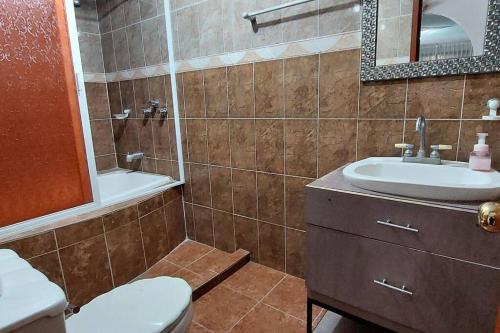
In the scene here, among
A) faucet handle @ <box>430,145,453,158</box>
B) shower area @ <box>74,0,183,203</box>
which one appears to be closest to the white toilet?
shower area @ <box>74,0,183,203</box>

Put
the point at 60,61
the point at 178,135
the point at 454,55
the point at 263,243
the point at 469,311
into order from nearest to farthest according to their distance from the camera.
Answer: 1. the point at 469,311
2. the point at 454,55
3. the point at 60,61
4. the point at 263,243
5. the point at 178,135

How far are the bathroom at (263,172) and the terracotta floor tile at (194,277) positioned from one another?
0.02 metres

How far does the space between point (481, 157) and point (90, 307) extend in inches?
62.0

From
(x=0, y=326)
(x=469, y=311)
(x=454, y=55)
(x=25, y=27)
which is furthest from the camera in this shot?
(x=25, y=27)

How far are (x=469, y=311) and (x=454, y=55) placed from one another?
0.96 metres

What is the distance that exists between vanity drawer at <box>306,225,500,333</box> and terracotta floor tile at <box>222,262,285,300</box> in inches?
22.7

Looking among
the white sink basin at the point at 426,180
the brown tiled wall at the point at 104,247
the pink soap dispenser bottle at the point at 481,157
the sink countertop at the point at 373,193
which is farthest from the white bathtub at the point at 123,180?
the pink soap dispenser bottle at the point at 481,157

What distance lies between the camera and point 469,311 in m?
0.94

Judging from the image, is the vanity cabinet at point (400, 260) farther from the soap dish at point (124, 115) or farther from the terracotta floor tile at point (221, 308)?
the soap dish at point (124, 115)

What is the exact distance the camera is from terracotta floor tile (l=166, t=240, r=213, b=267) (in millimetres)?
2085

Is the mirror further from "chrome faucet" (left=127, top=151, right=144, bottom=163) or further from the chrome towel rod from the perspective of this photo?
"chrome faucet" (left=127, top=151, right=144, bottom=163)

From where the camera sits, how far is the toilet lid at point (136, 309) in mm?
1025

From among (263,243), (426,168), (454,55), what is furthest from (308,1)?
(263,243)

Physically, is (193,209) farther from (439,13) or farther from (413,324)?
(439,13)
